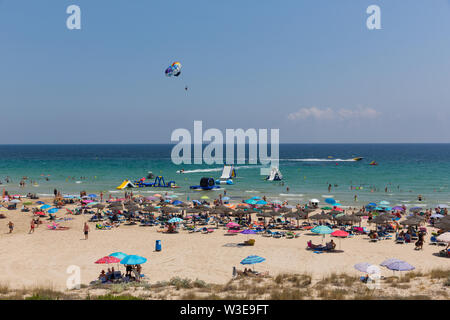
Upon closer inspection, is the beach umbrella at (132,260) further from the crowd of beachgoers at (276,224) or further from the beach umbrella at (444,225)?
the beach umbrella at (444,225)

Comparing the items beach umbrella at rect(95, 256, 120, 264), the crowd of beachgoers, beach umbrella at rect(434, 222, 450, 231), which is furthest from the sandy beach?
beach umbrella at rect(434, 222, 450, 231)

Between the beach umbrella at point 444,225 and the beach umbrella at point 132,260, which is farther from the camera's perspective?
the beach umbrella at point 444,225

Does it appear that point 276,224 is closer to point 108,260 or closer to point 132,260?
point 132,260

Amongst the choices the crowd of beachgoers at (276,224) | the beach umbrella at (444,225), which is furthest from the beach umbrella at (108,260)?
the beach umbrella at (444,225)

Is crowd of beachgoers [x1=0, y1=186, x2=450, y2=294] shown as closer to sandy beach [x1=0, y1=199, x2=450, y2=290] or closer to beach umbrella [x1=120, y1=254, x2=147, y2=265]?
sandy beach [x1=0, y1=199, x2=450, y2=290]

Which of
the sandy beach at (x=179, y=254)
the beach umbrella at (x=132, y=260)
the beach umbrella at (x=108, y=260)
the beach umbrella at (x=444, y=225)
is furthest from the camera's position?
the beach umbrella at (x=444, y=225)

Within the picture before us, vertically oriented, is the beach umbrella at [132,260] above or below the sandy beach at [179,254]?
above

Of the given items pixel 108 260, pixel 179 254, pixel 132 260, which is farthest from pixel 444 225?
pixel 108 260

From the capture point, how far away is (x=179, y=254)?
1886 centimetres

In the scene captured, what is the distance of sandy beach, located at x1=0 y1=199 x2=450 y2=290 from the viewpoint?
15266 millimetres

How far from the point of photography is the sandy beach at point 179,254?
15266mm
